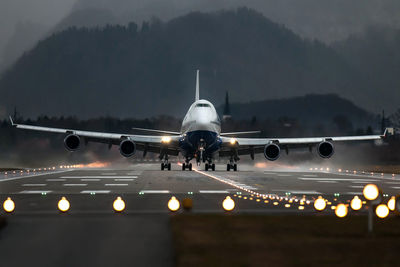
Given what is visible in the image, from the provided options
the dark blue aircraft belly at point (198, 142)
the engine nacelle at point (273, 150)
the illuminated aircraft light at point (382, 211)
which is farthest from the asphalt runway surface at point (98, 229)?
the engine nacelle at point (273, 150)

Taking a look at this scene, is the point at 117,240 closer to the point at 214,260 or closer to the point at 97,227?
the point at 97,227

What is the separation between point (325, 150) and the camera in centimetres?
5694

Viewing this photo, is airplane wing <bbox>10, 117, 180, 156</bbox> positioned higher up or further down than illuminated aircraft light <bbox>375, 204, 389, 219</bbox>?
higher up

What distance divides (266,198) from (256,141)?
33.7 metres

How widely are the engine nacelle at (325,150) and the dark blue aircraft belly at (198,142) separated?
29.5ft

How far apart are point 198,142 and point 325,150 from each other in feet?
38.4

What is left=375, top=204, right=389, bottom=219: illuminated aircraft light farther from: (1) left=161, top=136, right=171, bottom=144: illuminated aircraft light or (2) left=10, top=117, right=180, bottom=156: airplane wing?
(1) left=161, top=136, right=171, bottom=144: illuminated aircraft light

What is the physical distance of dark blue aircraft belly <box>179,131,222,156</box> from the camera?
5369 centimetres

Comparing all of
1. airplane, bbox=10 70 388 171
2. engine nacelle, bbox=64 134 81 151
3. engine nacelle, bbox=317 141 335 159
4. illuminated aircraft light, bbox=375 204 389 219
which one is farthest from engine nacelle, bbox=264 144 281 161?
illuminated aircraft light, bbox=375 204 389 219

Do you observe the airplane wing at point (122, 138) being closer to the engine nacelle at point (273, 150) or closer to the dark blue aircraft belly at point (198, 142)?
the dark blue aircraft belly at point (198, 142)

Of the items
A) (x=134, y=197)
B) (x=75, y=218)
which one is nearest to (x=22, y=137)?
(x=134, y=197)

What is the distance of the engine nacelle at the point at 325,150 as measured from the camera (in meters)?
56.7

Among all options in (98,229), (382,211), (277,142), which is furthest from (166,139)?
(98,229)

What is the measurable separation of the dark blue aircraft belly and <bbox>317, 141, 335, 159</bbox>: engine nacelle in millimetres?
8990
